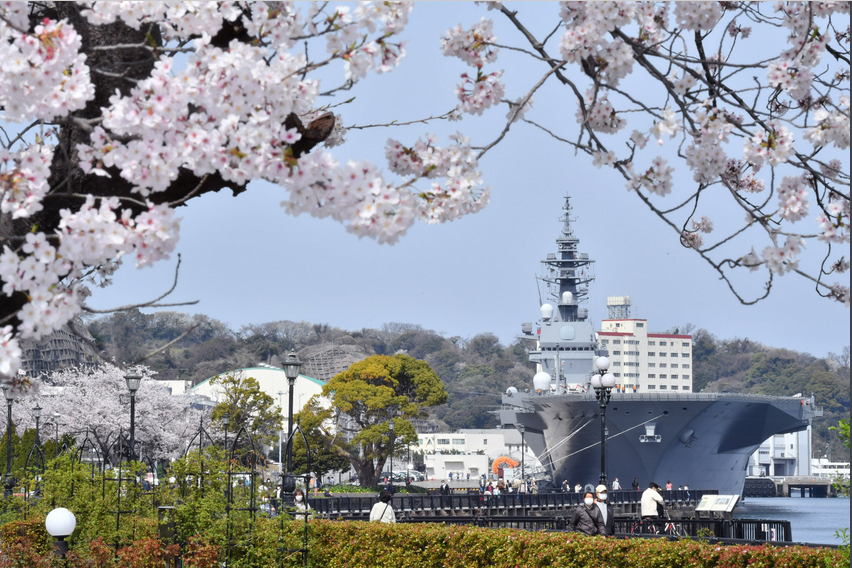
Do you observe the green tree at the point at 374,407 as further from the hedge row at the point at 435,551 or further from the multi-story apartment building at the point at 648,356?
the multi-story apartment building at the point at 648,356

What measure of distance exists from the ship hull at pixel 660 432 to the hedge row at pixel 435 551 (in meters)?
32.0

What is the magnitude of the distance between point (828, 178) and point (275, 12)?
277cm

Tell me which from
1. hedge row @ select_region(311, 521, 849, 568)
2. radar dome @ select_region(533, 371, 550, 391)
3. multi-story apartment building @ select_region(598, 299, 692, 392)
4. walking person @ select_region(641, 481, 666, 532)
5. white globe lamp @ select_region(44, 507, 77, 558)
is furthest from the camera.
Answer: multi-story apartment building @ select_region(598, 299, 692, 392)

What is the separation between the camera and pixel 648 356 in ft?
464

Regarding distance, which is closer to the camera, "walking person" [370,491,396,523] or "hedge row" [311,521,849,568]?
"hedge row" [311,521,849,568]

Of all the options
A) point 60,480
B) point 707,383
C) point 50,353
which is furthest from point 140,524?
point 707,383

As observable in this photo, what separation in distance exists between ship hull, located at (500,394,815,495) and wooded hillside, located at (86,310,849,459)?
6617cm

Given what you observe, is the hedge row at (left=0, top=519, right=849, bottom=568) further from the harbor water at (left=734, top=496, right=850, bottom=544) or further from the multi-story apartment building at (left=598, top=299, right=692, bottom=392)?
the multi-story apartment building at (left=598, top=299, right=692, bottom=392)

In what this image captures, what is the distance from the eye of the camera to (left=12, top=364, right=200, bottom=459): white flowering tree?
48406 millimetres

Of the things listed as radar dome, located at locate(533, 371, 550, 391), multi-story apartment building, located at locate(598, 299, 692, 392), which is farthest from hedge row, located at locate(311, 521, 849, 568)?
multi-story apartment building, located at locate(598, 299, 692, 392)

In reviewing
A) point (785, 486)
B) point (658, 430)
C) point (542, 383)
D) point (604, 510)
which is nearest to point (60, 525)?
point (604, 510)

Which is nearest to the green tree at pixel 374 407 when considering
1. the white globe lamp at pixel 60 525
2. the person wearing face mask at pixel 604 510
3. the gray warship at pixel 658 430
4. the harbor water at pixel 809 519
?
the gray warship at pixel 658 430

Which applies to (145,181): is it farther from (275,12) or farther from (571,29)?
(571,29)

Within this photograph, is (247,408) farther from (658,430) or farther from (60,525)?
(60,525)
